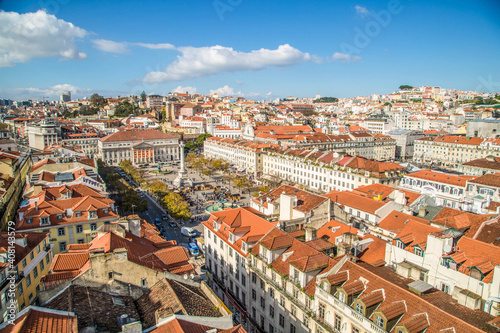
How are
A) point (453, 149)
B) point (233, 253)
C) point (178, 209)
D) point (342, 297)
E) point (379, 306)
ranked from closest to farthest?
point (379, 306), point (342, 297), point (233, 253), point (178, 209), point (453, 149)

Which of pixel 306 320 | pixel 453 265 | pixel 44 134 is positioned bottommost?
pixel 306 320

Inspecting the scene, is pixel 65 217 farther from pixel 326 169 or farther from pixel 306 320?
pixel 326 169

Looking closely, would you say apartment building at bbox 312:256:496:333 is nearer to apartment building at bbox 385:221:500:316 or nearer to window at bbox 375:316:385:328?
window at bbox 375:316:385:328

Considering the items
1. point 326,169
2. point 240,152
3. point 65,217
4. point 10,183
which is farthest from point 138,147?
point 65,217

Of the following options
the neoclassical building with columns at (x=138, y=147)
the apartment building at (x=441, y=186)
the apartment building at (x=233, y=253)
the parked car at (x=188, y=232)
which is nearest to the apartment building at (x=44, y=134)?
the neoclassical building with columns at (x=138, y=147)

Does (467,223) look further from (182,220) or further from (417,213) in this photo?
(182,220)

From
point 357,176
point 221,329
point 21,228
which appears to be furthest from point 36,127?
point 221,329
